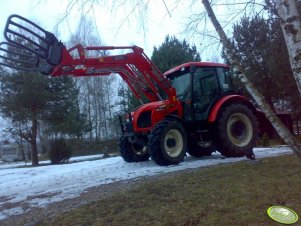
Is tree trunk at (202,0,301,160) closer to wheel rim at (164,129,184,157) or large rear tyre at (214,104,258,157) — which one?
wheel rim at (164,129,184,157)

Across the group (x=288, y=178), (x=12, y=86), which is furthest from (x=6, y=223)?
(x=12, y=86)

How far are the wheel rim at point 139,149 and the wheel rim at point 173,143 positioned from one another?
1.56 meters

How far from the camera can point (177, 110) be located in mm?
10281

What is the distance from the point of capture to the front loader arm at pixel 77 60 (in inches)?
299

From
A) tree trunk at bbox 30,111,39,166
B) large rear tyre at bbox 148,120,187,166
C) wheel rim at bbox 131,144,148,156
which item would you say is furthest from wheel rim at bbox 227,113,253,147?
tree trunk at bbox 30,111,39,166

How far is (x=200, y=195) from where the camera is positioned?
19.0ft

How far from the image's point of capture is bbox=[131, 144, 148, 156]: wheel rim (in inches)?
433

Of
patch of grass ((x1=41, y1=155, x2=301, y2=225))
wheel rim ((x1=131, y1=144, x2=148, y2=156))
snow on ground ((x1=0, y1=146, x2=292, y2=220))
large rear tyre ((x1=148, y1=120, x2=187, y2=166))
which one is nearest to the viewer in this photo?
patch of grass ((x1=41, y1=155, x2=301, y2=225))

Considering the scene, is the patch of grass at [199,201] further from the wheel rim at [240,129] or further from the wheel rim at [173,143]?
the wheel rim at [240,129]

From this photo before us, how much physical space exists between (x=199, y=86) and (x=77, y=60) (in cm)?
355

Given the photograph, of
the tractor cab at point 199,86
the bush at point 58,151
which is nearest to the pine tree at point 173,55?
the bush at point 58,151

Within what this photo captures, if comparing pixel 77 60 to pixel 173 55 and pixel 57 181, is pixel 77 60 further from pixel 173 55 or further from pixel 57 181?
pixel 173 55

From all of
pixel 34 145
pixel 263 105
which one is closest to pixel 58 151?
pixel 34 145

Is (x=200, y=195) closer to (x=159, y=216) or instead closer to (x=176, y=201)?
(x=176, y=201)
